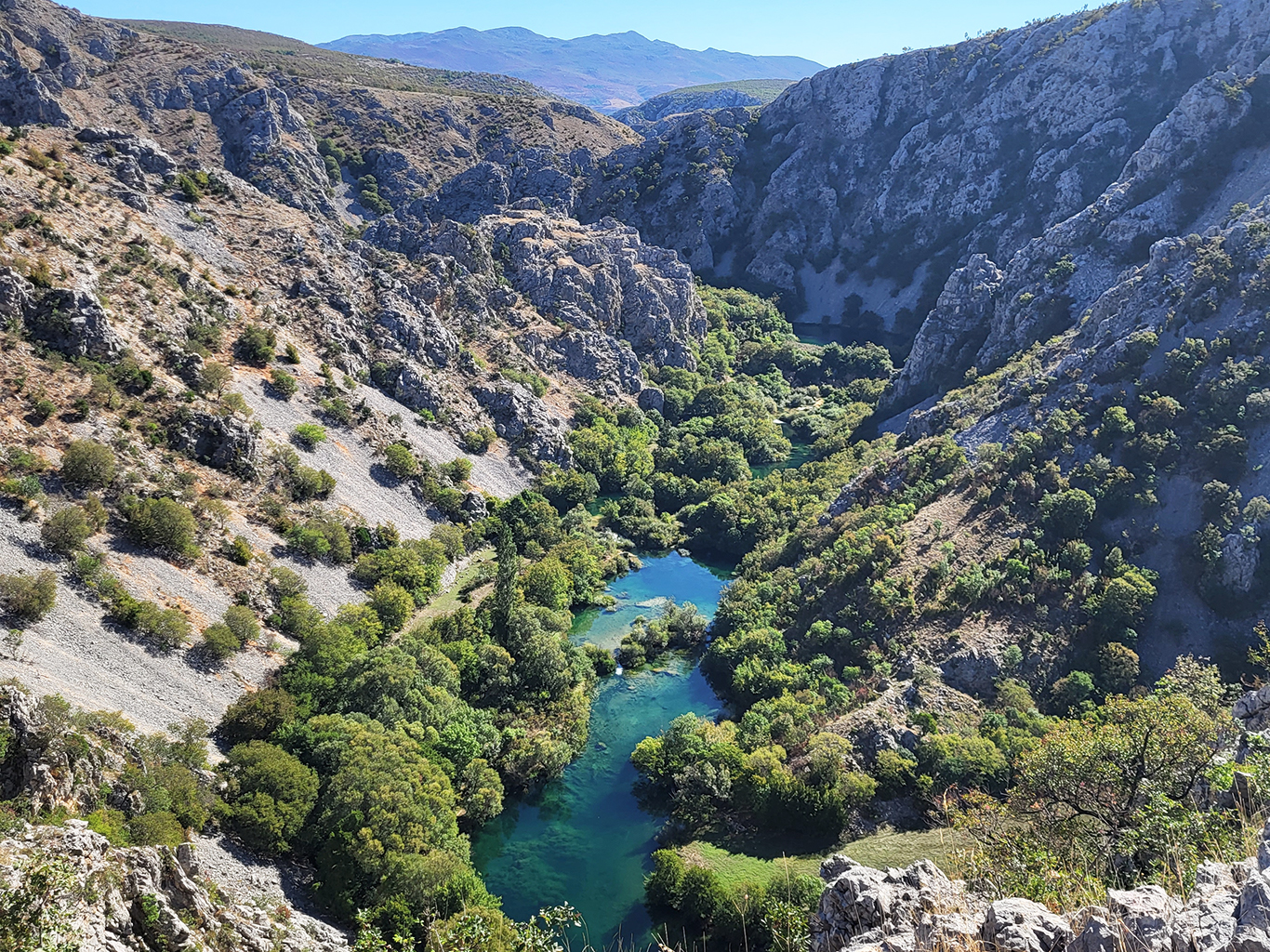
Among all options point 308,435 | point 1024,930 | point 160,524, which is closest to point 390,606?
point 160,524

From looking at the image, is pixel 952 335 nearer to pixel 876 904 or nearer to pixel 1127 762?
pixel 1127 762

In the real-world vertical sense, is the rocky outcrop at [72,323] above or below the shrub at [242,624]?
above

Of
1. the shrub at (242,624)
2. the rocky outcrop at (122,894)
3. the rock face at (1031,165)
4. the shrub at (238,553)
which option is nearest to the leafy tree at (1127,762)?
the rocky outcrop at (122,894)

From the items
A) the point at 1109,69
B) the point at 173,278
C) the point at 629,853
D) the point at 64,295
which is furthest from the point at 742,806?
the point at 1109,69

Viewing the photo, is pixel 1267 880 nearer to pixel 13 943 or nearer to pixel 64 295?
pixel 13 943

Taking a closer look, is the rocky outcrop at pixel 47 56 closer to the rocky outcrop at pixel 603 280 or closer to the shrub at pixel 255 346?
the shrub at pixel 255 346

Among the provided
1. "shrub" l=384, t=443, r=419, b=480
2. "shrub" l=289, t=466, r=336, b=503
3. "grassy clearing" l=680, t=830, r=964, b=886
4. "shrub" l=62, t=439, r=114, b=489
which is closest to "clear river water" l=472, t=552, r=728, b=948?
"grassy clearing" l=680, t=830, r=964, b=886
